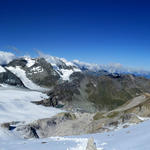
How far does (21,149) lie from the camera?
15586 millimetres

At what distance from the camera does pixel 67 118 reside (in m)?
105

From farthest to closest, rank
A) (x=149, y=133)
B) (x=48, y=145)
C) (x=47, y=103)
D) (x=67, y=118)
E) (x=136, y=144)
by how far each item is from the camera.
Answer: (x=47, y=103)
(x=67, y=118)
(x=48, y=145)
(x=149, y=133)
(x=136, y=144)

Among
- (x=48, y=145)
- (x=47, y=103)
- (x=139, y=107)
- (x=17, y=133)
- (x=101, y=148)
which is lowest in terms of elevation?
(x=47, y=103)

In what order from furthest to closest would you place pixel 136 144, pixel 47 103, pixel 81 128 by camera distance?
pixel 47 103 < pixel 81 128 < pixel 136 144

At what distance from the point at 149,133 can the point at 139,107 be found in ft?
189

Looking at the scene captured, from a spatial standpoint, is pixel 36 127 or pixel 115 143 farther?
pixel 36 127

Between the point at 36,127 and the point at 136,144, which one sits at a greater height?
the point at 136,144

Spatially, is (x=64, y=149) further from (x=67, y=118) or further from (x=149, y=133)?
(x=67, y=118)

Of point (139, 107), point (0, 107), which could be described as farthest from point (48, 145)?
point (0, 107)

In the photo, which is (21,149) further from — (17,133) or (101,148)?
(17,133)

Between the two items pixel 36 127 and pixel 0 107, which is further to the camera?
pixel 0 107

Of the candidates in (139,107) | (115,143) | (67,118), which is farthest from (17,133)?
(115,143)

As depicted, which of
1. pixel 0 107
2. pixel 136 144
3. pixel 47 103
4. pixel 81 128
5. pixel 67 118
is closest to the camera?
pixel 136 144

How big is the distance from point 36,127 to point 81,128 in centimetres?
2564
